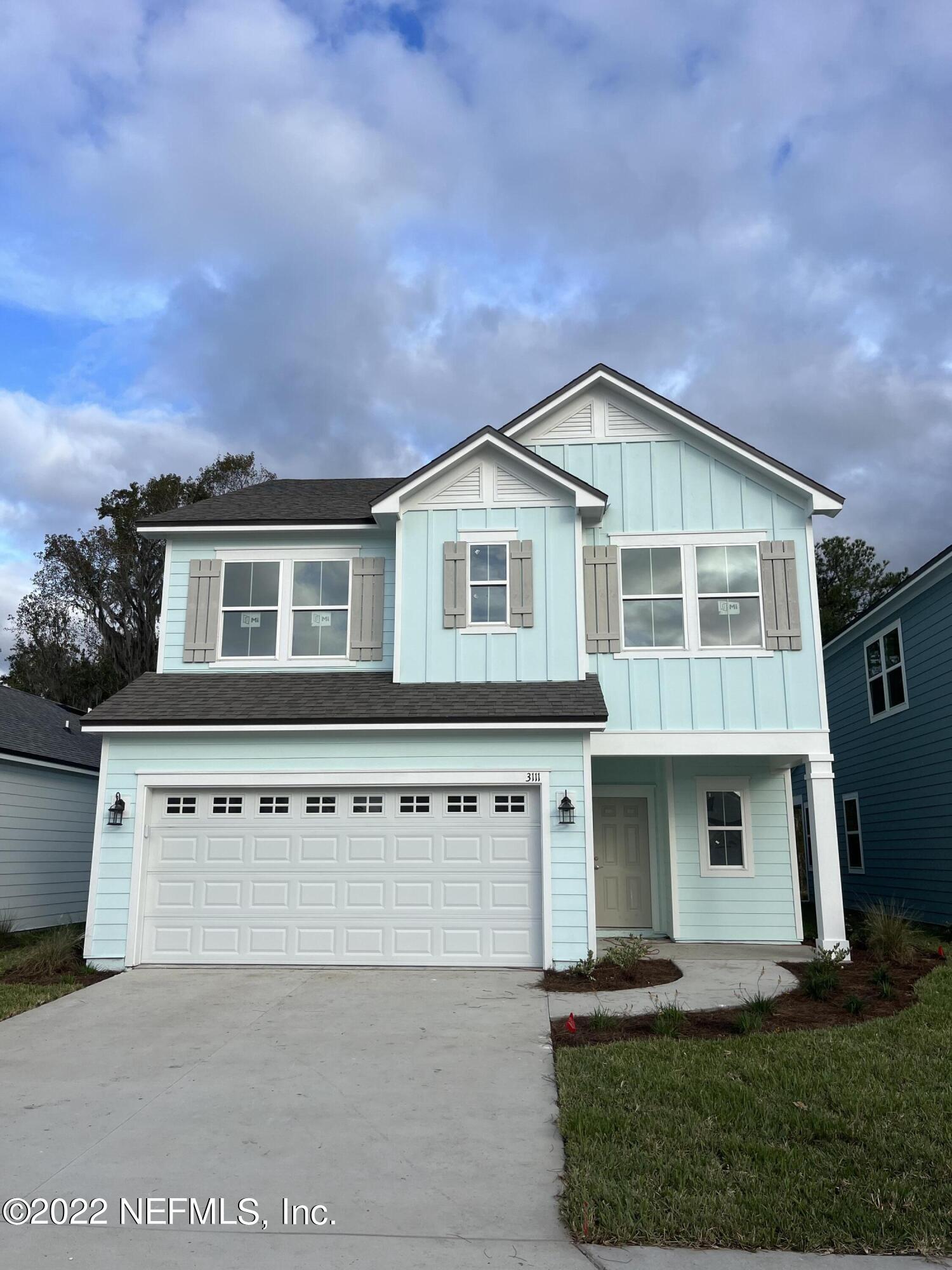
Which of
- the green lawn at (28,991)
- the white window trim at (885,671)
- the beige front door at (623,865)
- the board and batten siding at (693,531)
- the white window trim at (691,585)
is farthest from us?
the white window trim at (885,671)

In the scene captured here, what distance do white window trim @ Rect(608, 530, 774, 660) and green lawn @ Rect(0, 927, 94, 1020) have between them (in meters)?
7.83

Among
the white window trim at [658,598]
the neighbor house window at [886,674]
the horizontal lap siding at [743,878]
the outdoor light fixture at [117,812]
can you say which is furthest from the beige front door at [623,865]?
the outdoor light fixture at [117,812]

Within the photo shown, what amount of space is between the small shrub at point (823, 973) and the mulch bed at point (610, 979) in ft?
4.78

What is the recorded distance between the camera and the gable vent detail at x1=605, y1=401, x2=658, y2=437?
13781 mm

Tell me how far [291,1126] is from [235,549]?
372 inches

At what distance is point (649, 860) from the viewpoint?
14.4 metres

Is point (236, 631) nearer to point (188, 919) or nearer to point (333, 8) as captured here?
point (188, 919)

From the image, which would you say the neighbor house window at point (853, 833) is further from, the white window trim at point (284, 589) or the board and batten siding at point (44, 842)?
the board and batten siding at point (44, 842)

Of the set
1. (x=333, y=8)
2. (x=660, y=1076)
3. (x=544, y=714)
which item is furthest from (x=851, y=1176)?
(x=333, y=8)

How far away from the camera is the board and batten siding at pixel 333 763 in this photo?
11.4 m

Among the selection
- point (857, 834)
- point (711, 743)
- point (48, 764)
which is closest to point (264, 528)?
point (48, 764)

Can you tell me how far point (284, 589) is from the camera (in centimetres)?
1368

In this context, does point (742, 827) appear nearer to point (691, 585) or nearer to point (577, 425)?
point (691, 585)

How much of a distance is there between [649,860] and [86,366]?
47.6ft
